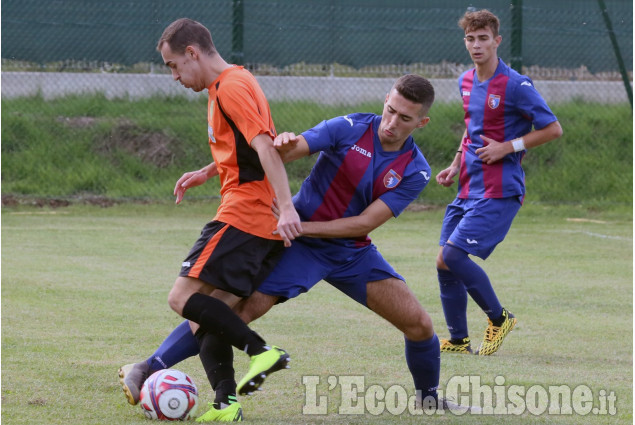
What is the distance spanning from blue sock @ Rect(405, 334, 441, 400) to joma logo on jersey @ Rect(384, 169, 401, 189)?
2.29 ft

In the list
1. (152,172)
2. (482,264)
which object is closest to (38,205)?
(152,172)

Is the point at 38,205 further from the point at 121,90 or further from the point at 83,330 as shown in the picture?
the point at 83,330

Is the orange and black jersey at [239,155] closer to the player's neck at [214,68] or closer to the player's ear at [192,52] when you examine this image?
the player's neck at [214,68]

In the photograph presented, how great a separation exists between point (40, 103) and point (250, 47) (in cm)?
330

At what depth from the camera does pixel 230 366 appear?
4230 mm

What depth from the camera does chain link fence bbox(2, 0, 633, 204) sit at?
14.3m

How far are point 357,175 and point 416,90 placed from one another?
0.45 m

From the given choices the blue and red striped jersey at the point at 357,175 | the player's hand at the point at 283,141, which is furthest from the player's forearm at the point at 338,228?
the player's hand at the point at 283,141

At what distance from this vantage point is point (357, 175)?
4340 mm

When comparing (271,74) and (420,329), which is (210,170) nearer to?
(420,329)

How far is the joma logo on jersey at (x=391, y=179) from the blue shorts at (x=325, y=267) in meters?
0.30

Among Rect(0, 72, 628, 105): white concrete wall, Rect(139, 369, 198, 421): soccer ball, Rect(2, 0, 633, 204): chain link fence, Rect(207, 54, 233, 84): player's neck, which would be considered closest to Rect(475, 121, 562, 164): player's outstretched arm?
Rect(207, 54, 233, 84): player's neck

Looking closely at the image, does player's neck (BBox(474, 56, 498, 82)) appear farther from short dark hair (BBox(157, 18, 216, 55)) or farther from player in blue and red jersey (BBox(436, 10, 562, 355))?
short dark hair (BBox(157, 18, 216, 55))

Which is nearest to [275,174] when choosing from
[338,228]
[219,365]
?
Answer: [338,228]
